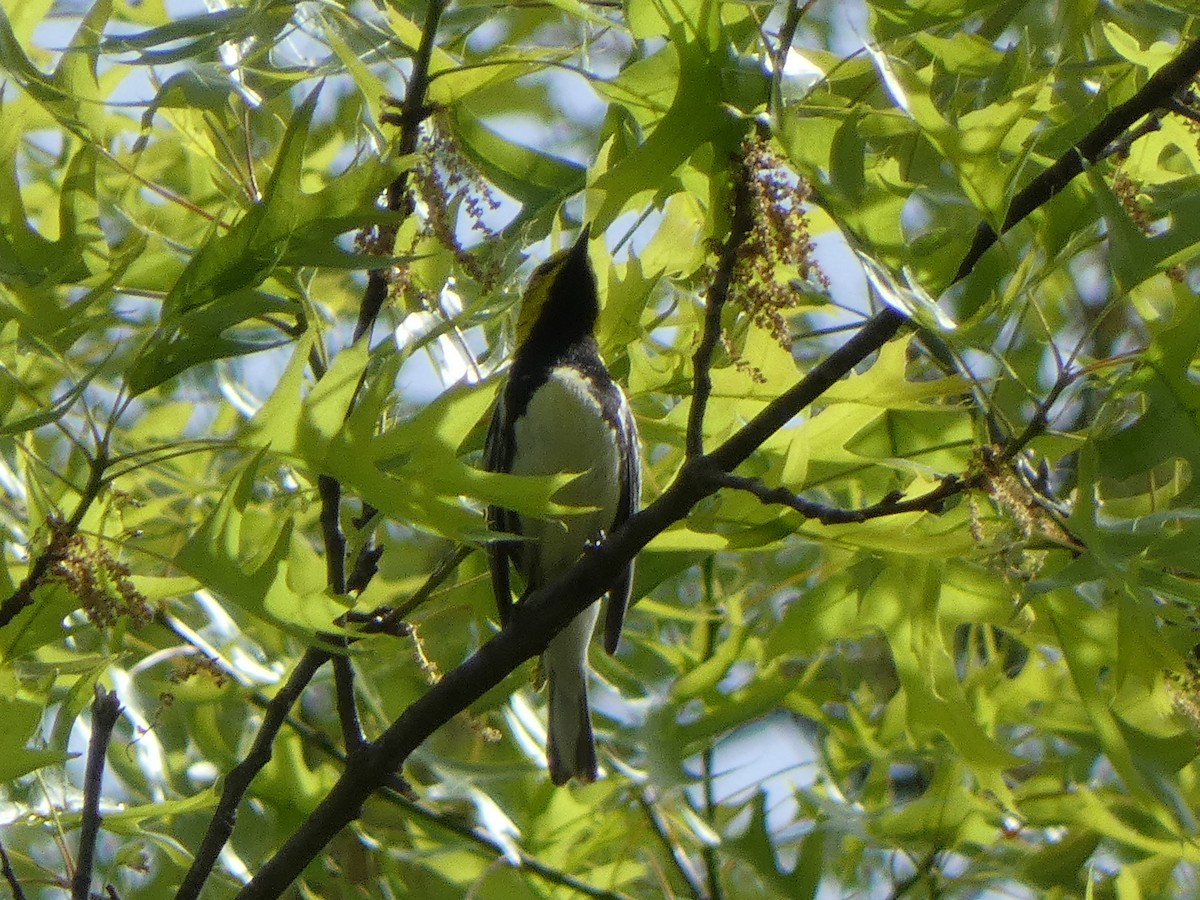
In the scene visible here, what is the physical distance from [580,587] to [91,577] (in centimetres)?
71

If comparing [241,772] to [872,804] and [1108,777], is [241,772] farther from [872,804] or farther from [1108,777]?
[1108,777]

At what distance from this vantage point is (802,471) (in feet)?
6.16

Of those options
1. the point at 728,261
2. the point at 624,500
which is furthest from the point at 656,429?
the point at 624,500

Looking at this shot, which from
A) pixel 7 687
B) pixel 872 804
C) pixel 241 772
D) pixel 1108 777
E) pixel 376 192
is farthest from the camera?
pixel 1108 777

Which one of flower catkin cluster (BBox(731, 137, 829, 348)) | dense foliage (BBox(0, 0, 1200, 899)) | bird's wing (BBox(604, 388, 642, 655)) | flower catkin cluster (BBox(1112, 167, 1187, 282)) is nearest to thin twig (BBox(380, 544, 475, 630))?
dense foliage (BBox(0, 0, 1200, 899))

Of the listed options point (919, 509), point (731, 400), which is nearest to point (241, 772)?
point (731, 400)

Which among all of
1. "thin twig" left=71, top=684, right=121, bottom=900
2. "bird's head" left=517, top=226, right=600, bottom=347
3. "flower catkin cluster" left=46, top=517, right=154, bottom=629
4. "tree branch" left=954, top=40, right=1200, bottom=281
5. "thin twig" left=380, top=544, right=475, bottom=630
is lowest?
"thin twig" left=71, top=684, right=121, bottom=900

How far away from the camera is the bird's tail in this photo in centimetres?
265

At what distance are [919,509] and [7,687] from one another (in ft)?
3.61

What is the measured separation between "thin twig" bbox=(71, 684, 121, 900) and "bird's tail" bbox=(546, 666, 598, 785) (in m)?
0.85

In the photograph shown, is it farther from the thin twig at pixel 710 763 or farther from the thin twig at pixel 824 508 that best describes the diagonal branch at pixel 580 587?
the thin twig at pixel 710 763

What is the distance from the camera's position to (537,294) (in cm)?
316

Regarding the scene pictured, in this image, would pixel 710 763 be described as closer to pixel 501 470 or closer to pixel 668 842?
pixel 668 842

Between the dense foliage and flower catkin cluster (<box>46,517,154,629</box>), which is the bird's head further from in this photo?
flower catkin cluster (<box>46,517,154,629</box>)
